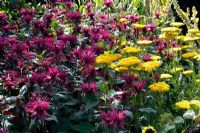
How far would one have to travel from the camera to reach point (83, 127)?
2551 mm

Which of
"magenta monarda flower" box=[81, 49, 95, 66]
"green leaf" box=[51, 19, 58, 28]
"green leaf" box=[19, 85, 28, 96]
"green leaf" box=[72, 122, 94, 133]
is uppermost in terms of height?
"green leaf" box=[51, 19, 58, 28]

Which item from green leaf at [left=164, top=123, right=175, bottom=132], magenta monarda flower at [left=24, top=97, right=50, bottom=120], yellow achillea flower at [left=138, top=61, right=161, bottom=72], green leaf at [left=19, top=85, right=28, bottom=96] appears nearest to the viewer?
magenta monarda flower at [left=24, top=97, right=50, bottom=120]

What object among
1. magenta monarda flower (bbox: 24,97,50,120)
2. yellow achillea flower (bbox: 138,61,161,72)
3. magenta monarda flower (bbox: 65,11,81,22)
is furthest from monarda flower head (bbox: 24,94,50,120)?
magenta monarda flower (bbox: 65,11,81,22)

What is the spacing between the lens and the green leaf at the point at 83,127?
2.54m

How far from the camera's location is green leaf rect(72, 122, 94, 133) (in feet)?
8.33

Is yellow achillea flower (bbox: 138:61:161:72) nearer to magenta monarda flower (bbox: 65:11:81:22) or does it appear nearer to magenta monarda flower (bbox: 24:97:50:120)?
magenta monarda flower (bbox: 65:11:81:22)

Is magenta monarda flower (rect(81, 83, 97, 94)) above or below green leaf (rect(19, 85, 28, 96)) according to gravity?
below

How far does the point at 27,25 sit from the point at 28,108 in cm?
123

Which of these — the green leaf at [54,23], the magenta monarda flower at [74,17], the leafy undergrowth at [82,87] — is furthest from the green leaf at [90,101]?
the green leaf at [54,23]

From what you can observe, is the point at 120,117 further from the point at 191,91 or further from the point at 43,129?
the point at 191,91

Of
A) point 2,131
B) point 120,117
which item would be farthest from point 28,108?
point 120,117

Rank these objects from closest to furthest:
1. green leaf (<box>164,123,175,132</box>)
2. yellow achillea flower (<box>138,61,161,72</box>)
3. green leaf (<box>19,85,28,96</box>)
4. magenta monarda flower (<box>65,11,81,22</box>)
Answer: green leaf (<box>19,85,28,96</box>), green leaf (<box>164,123,175,132</box>), yellow achillea flower (<box>138,61,161,72</box>), magenta monarda flower (<box>65,11,81,22</box>)

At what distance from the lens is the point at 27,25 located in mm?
3314

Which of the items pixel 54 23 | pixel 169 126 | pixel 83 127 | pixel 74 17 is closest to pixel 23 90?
pixel 83 127
